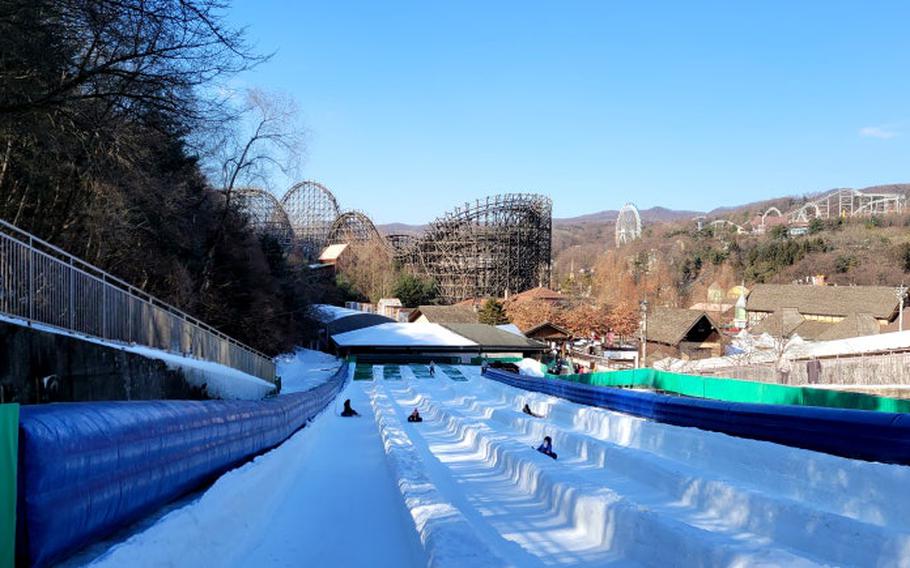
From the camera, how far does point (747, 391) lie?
19.0 meters

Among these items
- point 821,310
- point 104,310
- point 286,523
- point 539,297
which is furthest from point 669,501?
point 539,297

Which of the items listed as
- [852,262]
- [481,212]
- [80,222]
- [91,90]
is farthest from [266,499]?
[852,262]

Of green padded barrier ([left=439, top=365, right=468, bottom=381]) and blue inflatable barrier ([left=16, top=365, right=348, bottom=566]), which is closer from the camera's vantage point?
blue inflatable barrier ([left=16, top=365, right=348, bottom=566])

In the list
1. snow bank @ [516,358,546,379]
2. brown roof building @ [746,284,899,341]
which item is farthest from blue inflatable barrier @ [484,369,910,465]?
brown roof building @ [746,284,899,341]

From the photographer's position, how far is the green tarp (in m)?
3.86

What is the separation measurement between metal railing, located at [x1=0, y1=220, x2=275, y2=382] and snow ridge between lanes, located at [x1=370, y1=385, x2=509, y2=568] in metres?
4.84

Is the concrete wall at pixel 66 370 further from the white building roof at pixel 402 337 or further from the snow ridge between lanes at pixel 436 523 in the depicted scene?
the white building roof at pixel 402 337

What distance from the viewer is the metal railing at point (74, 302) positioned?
8.20m

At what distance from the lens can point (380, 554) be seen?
7.36 metres

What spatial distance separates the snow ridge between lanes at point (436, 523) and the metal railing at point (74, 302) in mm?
4837

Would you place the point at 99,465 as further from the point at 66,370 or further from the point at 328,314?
the point at 328,314

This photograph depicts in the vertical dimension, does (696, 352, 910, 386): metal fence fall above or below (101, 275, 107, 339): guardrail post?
below

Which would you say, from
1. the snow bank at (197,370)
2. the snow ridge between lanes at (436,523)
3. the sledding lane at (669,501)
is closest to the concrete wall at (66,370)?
the snow bank at (197,370)

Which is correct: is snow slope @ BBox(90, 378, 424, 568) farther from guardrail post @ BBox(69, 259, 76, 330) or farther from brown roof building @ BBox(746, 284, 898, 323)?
brown roof building @ BBox(746, 284, 898, 323)
